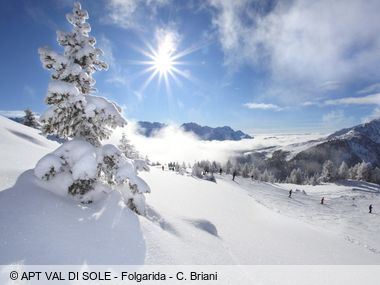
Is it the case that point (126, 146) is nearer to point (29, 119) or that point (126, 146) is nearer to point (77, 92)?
point (29, 119)

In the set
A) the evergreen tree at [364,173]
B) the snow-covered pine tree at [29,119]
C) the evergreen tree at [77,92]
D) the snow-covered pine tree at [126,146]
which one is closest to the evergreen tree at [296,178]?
the evergreen tree at [364,173]

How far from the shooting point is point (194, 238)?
965 cm

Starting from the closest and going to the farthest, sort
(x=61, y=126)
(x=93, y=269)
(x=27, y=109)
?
(x=93, y=269)
(x=61, y=126)
(x=27, y=109)

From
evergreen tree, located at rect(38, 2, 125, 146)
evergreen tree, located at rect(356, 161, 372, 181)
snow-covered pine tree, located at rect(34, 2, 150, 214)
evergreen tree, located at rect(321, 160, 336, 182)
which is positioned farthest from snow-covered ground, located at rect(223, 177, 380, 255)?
evergreen tree, located at rect(356, 161, 372, 181)

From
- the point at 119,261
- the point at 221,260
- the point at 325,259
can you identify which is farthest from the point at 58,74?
the point at 325,259

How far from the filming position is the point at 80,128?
9.33m

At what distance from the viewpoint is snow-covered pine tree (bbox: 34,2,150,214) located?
27.2ft

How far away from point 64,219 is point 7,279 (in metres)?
2.55

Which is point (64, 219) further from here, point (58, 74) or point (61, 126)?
point (58, 74)

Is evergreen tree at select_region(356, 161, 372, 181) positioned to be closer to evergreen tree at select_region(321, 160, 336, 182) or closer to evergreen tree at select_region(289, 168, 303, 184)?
evergreen tree at select_region(321, 160, 336, 182)

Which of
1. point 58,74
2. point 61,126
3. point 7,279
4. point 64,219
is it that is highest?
point 58,74

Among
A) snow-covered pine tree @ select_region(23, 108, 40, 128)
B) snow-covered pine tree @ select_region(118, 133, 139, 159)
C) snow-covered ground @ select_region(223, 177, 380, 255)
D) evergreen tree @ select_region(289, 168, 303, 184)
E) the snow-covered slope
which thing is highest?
snow-covered pine tree @ select_region(23, 108, 40, 128)

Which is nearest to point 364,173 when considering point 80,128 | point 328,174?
point 328,174

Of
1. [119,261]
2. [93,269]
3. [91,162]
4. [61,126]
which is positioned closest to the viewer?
[93,269]
